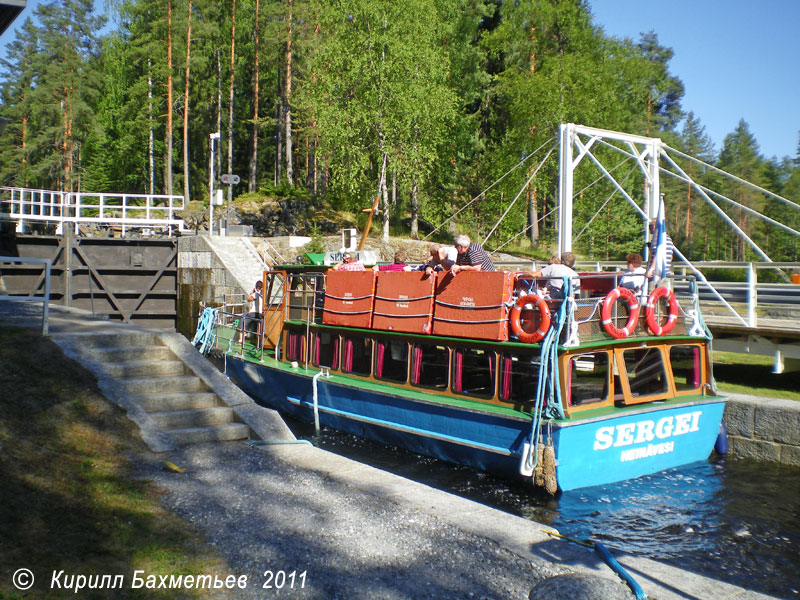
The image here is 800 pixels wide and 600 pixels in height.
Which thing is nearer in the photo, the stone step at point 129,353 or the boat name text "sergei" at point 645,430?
the stone step at point 129,353

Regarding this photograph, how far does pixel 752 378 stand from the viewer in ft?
44.5

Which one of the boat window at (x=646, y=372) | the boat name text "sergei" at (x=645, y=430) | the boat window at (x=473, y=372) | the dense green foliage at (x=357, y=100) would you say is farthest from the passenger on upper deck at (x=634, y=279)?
the dense green foliage at (x=357, y=100)

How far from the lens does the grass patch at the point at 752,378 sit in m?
12.1

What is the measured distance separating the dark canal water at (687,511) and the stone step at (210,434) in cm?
357

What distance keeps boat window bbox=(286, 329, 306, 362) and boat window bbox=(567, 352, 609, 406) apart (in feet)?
20.0

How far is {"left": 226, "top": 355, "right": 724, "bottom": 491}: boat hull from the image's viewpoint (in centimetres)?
900

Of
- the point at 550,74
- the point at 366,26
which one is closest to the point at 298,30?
the point at 366,26

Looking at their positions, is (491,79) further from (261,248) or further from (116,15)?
(116,15)

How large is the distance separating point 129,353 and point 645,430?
22.5 feet

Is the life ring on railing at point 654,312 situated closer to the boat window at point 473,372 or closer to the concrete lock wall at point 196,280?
the boat window at point 473,372

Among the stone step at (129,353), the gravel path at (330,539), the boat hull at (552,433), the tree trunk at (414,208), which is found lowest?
the boat hull at (552,433)

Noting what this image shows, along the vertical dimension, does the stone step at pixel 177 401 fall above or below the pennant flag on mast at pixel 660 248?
below

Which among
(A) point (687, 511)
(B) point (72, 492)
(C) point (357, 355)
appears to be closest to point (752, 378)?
(A) point (687, 511)

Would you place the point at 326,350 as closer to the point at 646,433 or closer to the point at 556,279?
the point at 556,279
